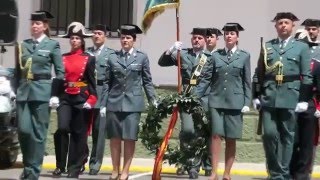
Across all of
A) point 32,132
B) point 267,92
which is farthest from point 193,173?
point 32,132

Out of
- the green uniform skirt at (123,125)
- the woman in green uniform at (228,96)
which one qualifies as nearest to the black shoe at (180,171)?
the woman in green uniform at (228,96)

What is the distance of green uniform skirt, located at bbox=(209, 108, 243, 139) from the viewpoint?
10.7 meters

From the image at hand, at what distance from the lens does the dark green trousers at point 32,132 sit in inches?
400

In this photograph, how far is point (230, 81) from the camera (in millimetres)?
10883

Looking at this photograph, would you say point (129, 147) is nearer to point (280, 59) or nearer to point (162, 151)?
point (162, 151)

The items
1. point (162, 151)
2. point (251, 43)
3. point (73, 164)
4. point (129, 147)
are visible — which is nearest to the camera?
point (162, 151)

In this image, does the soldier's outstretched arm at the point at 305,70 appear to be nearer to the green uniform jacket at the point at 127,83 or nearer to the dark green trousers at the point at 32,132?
the green uniform jacket at the point at 127,83

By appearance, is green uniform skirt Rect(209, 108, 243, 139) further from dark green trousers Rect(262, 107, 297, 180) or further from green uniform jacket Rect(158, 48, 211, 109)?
green uniform jacket Rect(158, 48, 211, 109)

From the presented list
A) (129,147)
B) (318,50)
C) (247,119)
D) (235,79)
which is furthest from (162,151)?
(247,119)

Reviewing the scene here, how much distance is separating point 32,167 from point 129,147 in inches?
46.4

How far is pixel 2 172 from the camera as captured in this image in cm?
1182

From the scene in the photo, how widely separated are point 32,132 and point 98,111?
1.99m

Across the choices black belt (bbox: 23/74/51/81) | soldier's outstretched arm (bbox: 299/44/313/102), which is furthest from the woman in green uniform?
black belt (bbox: 23/74/51/81)

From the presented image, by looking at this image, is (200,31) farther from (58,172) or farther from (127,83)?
(58,172)
